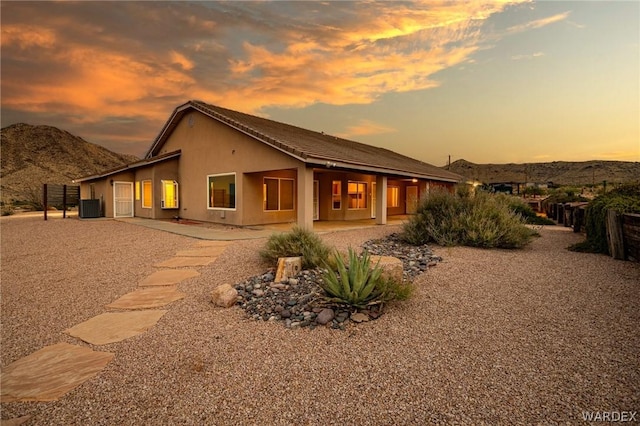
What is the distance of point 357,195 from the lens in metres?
17.7

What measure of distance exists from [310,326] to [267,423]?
1.68 metres

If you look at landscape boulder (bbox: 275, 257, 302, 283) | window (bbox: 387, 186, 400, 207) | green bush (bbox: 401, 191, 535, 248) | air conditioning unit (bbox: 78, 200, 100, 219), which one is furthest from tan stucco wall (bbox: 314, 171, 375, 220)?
air conditioning unit (bbox: 78, 200, 100, 219)

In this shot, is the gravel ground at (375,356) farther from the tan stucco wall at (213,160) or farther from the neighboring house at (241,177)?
the tan stucco wall at (213,160)

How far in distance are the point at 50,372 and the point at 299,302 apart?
2.70 meters

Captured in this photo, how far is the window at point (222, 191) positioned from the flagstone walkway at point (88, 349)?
777cm

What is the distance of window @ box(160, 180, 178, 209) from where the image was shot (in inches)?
662

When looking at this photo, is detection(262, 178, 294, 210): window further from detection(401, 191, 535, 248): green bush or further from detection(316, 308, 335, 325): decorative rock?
detection(316, 308, 335, 325): decorative rock

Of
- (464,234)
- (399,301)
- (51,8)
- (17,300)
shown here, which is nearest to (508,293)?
(399,301)

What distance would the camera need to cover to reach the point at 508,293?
491cm

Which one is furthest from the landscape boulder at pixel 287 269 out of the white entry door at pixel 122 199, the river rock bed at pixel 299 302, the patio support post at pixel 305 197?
the white entry door at pixel 122 199

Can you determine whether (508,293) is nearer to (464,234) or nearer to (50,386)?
(464,234)

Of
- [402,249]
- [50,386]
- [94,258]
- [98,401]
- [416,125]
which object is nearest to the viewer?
[98,401]

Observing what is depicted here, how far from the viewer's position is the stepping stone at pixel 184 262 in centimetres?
680

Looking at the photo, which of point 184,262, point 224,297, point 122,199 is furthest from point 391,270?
point 122,199
